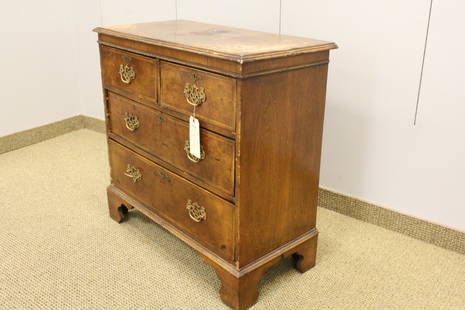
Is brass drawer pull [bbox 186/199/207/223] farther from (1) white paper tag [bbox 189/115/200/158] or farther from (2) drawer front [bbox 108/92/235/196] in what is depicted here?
(1) white paper tag [bbox 189/115/200/158]

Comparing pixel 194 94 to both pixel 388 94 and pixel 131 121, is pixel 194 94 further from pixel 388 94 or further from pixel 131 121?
pixel 388 94

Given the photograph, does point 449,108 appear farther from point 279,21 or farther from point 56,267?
point 56,267

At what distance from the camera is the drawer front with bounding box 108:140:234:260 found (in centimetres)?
164

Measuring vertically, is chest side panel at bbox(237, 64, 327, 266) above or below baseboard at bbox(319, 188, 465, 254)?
above

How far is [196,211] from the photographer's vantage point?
1738 millimetres

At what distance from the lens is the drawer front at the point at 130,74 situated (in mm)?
1769

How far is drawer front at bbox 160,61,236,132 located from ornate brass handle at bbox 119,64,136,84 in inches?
7.8

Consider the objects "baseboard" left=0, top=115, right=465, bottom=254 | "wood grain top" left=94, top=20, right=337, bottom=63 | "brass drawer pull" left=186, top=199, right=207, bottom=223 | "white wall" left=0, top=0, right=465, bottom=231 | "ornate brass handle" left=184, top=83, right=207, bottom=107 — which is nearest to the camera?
"wood grain top" left=94, top=20, right=337, bottom=63

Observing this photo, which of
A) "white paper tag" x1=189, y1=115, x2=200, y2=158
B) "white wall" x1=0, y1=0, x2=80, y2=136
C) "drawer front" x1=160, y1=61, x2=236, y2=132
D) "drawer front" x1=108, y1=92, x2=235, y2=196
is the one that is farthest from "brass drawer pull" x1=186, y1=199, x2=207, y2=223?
"white wall" x1=0, y1=0, x2=80, y2=136

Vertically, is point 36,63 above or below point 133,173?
above

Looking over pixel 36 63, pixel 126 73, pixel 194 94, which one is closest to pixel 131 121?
pixel 126 73

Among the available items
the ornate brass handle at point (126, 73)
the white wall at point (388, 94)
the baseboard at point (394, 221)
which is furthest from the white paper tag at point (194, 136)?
the baseboard at point (394, 221)

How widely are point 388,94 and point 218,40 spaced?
0.80 meters

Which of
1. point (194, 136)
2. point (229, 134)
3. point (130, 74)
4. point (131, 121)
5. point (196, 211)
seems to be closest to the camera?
point (229, 134)
